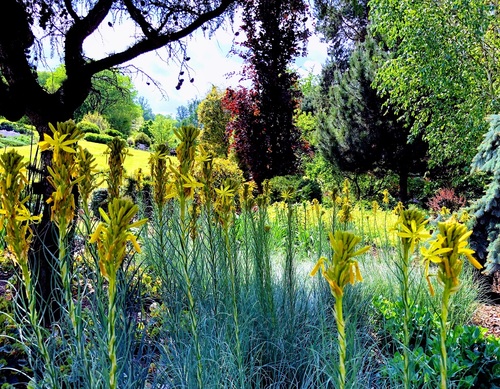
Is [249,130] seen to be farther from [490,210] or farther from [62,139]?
[62,139]

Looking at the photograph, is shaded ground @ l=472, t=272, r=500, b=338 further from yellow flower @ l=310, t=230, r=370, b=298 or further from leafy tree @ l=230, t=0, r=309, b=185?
leafy tree @ l=230, t=0, r=309, b=185

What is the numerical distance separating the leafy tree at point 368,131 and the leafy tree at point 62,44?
26.2ft

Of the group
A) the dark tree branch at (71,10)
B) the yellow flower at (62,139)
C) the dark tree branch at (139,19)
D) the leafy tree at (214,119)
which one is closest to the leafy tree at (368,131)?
the leafy tree at (214,119)

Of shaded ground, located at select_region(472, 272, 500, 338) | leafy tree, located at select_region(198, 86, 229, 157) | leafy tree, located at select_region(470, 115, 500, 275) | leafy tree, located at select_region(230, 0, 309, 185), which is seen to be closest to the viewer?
shaded ground, located at select_region(472, 272, 500, 338)

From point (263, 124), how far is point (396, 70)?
3644 millimetres

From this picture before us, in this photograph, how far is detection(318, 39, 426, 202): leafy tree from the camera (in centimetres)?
1138

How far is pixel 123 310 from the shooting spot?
4.98ft

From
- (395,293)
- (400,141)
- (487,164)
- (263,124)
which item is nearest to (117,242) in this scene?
(395,293)

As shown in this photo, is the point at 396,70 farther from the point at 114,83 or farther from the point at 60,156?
the point at 60,156

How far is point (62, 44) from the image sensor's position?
4.20 metres

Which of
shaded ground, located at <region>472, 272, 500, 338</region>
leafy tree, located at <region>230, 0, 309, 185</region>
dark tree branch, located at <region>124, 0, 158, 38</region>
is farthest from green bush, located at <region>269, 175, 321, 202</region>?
dark tree branch, located at <region>124, 0, 158, 38</region>

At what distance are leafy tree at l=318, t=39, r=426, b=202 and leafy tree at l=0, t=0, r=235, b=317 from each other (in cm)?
798

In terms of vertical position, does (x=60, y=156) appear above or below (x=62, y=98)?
below

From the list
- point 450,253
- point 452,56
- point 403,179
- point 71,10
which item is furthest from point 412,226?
point 403,179
